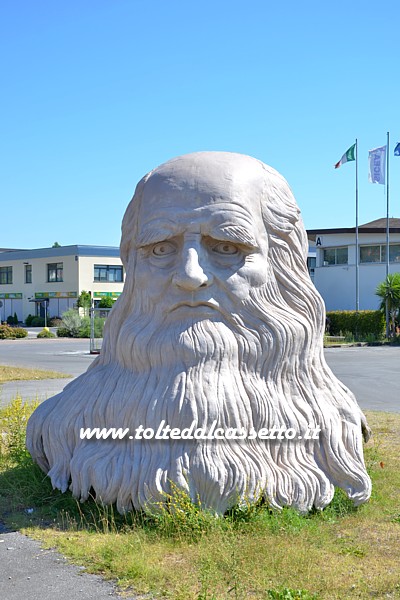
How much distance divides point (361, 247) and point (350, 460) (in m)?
34.1

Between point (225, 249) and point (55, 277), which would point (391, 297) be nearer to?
point (225, 249)

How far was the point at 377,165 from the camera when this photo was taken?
3294cm

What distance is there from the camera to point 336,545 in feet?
15.8

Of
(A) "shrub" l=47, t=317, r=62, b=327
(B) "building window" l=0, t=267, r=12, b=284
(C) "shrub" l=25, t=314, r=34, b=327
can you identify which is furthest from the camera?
(B) "building window" l=0, t=267, r=12, b=284

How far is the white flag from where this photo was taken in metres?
32.8

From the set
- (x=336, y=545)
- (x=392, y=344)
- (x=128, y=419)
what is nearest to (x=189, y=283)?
(x=128, y=419)

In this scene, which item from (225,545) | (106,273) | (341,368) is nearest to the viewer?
(225,545)

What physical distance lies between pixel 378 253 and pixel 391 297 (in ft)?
25.4

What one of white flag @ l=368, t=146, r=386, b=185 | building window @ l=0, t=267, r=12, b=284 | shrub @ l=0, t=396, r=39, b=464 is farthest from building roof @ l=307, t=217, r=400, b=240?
shrub @ l=0, t=396, r=39, b=464

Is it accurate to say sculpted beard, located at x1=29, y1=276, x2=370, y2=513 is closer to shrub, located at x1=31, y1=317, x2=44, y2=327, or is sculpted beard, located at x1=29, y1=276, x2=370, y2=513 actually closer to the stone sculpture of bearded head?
the stone sculpture of bearded head

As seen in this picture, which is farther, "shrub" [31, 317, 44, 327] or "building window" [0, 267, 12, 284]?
"building window" [0, 267, 12, 284]

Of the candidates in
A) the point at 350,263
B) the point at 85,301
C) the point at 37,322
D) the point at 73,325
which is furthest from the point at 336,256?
the point at 37,322

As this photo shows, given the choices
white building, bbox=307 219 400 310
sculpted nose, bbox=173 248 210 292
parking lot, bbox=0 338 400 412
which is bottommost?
parking lot, bbox=0 338 400 412

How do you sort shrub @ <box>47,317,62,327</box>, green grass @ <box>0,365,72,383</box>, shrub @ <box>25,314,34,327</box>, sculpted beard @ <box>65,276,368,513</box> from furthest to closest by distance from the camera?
shrub @ <box>25,314,34,327</box> < shrub @ <box>47,317,62,327</box> < green grass @ <box>0,365,72,383</box> < sculpted beard @ <box>65,276,368,513</box>
